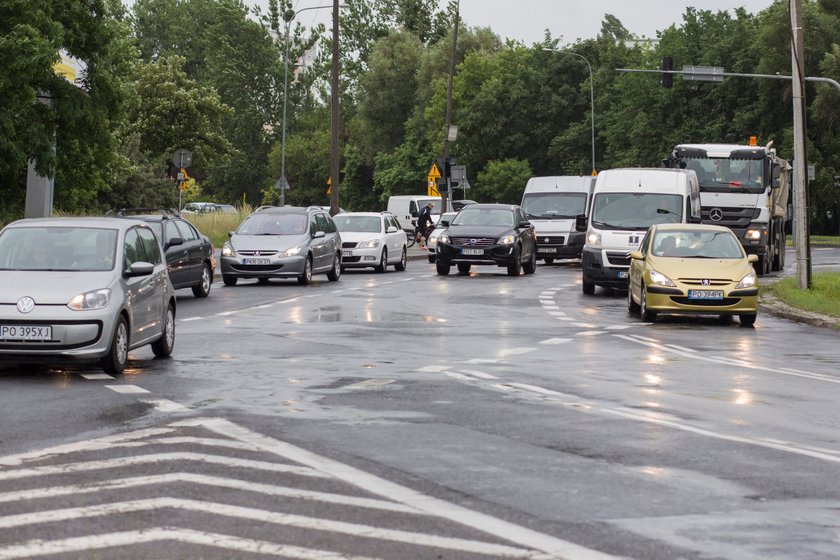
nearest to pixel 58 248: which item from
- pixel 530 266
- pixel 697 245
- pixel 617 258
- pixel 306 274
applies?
pixel 697 245

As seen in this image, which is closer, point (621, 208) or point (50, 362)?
point (50, 362)

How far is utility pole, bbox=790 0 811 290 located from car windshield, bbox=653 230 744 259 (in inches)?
158

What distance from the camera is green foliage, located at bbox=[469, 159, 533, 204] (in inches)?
3757

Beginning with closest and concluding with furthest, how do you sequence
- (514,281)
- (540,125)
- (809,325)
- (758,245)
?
(809,325), (514,281), (758,245), (540,125)

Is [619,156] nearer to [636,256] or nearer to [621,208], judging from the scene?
[621,208]

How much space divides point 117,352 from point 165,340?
1911mm

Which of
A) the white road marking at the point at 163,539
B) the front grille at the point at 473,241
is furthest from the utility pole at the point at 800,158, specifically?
the white road marking at the point at 163,539

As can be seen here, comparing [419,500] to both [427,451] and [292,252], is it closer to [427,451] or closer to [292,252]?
[427,451]

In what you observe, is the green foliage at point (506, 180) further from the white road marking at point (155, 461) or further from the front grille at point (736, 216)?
the white road marking at point (155, 461)

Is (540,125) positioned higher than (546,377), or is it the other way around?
(540,125)

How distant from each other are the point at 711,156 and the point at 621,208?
753 cm

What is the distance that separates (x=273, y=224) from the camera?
33.0 meters

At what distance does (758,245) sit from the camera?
122 ft

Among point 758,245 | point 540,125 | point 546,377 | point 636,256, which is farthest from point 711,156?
point 540,125
